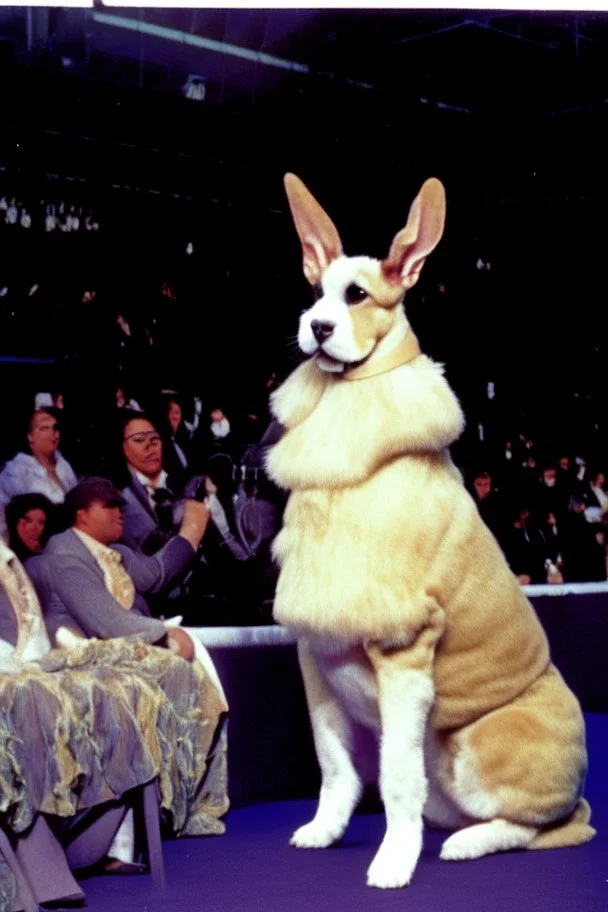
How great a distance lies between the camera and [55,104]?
4754 millimetres

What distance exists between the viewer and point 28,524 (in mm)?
3975

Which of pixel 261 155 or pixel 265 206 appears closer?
pixel 261 155

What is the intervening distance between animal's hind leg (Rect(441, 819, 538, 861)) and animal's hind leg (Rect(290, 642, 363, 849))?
0.93 feet

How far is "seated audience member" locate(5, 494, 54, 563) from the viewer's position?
3.95 meters

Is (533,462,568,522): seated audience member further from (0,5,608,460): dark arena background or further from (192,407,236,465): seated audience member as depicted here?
(192,407,236,465): seated audience member

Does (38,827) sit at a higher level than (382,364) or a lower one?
lower

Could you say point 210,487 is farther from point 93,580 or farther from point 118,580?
point 93,580

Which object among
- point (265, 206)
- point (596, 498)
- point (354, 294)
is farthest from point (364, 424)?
point (596, 498)

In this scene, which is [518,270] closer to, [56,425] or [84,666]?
[56,425]

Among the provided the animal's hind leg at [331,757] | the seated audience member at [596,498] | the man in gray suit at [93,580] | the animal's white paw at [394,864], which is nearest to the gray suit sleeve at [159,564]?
the man in gray suit at [93,580]

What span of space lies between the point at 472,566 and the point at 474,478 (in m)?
2.44

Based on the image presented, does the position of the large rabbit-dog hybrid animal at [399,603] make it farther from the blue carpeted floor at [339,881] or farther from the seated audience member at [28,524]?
the seated audience member at [28,524]

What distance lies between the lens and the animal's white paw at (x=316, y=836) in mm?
3632

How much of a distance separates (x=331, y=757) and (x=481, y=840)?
0.44 metres
